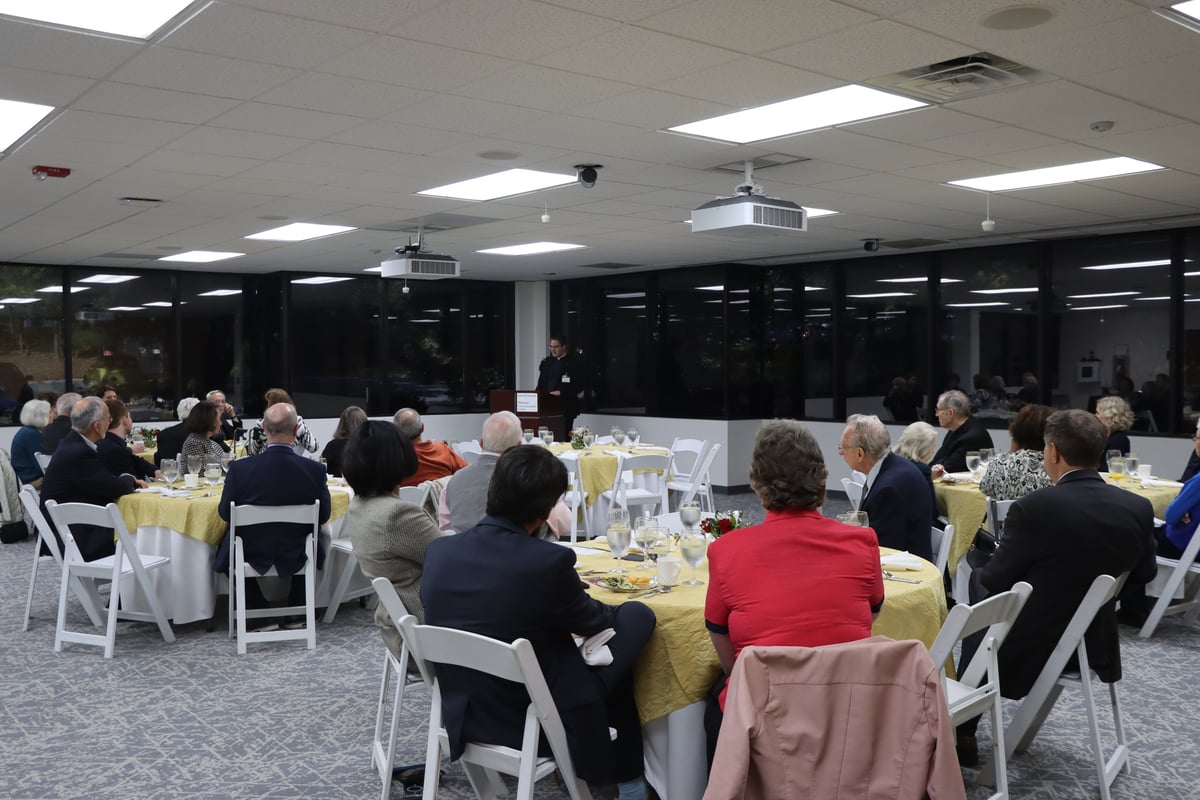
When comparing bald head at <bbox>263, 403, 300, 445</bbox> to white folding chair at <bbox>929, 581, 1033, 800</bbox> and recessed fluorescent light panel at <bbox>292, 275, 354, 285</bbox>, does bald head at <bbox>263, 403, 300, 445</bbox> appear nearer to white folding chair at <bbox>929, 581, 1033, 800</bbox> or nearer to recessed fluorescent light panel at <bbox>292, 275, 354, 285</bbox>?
white folding chair at <bbox>929, 581, 1033, 800</bbox>

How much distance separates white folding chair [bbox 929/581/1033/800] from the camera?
2984 mm

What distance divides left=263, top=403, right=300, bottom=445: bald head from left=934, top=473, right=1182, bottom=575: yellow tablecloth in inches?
156

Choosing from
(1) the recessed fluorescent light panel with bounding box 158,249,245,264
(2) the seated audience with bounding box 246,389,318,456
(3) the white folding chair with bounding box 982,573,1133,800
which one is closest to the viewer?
(3) the white folding chair with bounding box 982,573,1133,800

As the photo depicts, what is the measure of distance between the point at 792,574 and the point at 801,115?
3.06 meters

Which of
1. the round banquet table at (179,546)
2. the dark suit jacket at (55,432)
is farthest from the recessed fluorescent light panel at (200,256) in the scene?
the round banquet table at (179,546)

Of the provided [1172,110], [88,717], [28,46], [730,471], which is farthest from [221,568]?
[730,471]

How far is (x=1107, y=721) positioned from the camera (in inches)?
178

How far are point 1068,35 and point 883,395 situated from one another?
868 centimetres

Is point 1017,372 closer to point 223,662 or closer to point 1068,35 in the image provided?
point 1068,35

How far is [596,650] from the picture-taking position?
3.13 meters

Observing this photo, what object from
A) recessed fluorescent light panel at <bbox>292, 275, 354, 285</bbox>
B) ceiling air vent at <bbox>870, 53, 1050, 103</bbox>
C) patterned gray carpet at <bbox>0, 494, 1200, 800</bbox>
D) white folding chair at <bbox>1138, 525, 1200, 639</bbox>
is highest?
ceiling air vent at <bbox>870, 53, 1050, 103</bbox>

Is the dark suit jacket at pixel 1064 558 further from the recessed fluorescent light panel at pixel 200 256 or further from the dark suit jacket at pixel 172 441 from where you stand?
the recessed fluorescent light panel at pixel 200 256

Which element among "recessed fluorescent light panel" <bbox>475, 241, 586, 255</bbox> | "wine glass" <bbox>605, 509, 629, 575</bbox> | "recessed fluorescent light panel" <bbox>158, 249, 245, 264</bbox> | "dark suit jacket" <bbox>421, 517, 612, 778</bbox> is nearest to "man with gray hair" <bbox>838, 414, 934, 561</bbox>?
"wine glass" <bbox>605, 509, 629, 575</bbox>

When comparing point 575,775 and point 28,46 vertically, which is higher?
point 28,46
